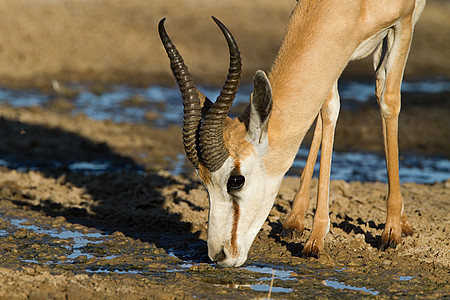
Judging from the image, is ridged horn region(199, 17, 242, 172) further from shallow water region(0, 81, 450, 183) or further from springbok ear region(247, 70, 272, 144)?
shallow water region(0, 81, 450, 183)

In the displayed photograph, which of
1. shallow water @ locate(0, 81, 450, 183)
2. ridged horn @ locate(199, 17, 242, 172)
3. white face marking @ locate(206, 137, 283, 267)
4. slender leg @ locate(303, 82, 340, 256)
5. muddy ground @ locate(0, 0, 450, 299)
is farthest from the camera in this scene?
shallow water @ locate(0, 81, 450, 183)

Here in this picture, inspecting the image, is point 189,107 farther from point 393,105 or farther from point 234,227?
point 393,105

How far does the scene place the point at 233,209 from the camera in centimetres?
Result: 608

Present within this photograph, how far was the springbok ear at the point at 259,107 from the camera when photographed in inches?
213

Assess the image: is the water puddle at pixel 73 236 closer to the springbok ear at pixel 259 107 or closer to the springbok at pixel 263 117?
the springbok at pixel 263 117

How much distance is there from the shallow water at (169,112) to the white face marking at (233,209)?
20.9 ft

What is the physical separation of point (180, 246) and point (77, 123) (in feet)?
28.5

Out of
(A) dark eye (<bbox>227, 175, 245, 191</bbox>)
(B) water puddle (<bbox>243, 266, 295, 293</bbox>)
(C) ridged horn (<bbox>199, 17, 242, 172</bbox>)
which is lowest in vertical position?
(B) water puddle (<bbox>243, 266, 295, 293</bbox>)

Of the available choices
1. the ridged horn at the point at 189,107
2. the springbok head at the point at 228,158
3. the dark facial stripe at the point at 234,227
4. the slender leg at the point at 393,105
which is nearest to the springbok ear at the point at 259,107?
the springbok head at the point at 228,158

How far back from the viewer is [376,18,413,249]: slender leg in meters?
7.38

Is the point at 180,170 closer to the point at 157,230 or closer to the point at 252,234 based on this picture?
the point at 157,230

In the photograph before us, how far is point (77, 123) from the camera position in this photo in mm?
15328

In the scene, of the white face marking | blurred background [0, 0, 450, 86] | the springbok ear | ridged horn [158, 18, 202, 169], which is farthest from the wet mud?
blurred background [0, 0, 450, 86]

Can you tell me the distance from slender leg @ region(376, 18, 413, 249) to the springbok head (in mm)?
1902
